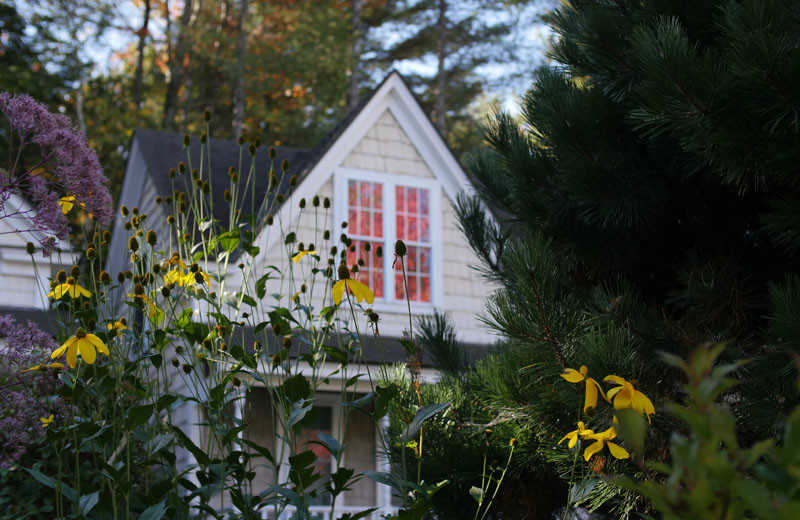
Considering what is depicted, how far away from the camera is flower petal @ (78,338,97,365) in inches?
92.3

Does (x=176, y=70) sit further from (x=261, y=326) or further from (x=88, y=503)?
(x=88, y=503)

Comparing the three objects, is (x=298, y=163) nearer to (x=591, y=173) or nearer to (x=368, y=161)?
(x=368, y=161)

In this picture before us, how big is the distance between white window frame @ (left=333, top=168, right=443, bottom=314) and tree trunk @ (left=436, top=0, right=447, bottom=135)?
13.1 metres

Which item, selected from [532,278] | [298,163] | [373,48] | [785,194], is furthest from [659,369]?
[373,48]

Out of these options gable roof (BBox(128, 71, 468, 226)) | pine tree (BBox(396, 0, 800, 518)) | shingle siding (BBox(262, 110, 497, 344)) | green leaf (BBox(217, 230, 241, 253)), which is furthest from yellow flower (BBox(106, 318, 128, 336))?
shingle siding (BBox(262, 110, 497, 344))

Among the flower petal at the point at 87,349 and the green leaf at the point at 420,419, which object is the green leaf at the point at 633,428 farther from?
the flower petal at the point at 87,349

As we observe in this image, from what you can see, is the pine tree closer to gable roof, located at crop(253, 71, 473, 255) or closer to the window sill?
the window sill

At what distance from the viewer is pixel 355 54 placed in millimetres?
20969

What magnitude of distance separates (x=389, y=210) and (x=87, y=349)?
6.68m

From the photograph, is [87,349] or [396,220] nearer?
[87,349]

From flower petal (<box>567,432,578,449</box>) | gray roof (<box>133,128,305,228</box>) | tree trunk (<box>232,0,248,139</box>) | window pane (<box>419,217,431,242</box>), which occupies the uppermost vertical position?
tree trunk (<box>232,0,248,139</box>)

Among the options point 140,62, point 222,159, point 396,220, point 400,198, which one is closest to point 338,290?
point 396,220

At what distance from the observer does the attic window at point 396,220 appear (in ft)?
28.8

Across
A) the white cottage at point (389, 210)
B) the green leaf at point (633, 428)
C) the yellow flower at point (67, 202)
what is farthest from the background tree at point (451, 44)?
the green leaf at point (633, 428)
